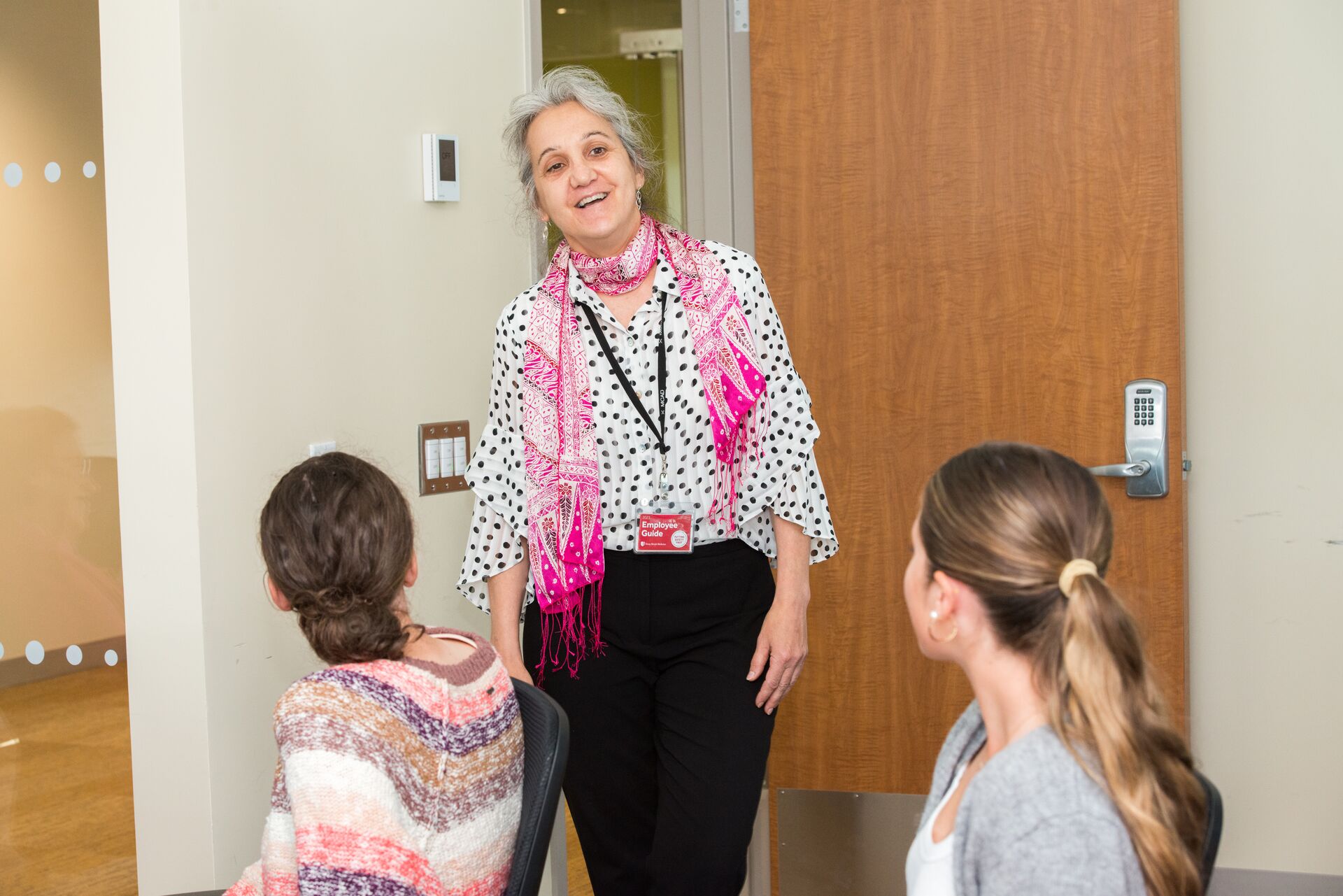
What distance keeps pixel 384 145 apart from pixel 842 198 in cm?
104

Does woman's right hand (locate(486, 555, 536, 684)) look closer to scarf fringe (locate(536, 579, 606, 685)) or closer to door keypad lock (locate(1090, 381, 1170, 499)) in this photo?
scarf fringe (locate(536, 579, 606, 685))

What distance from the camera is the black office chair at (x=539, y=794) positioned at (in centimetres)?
138

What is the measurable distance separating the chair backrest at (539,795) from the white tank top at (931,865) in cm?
40

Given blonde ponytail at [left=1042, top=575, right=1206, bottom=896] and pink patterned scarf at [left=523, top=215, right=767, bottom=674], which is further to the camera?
pink patterned scarf at [left=523, top=215, right=767, bottom=674]

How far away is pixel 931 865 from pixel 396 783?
0.56 metres

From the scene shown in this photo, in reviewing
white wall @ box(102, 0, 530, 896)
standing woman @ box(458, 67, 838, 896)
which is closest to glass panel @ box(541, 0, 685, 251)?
white wall @ box(102, 0, 530, 896)

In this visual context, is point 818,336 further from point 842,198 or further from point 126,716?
point 126,716

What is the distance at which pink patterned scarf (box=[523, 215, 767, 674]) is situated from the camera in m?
1.85

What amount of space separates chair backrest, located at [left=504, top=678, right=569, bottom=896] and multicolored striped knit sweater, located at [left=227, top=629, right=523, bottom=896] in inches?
0.9

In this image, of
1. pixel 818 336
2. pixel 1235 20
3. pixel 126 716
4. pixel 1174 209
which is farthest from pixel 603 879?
pixel 1235 20

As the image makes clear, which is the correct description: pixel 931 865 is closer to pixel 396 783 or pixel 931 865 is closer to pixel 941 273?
pixel 396 783

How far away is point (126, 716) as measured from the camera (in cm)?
194

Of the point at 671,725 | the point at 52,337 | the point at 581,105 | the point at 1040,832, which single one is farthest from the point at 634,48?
the point at 1040,832

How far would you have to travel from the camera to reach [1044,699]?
3.71ft
